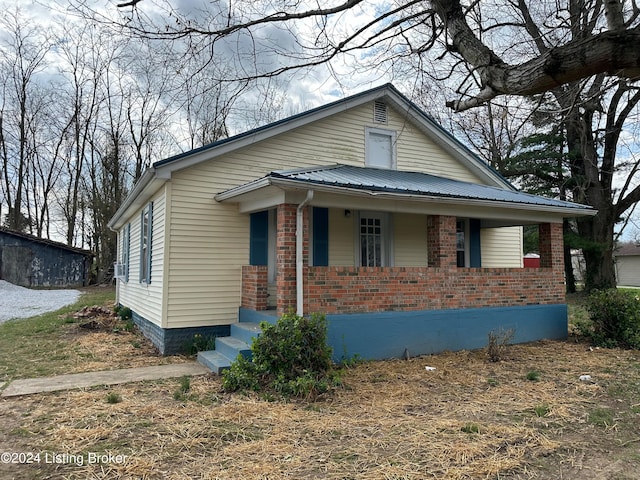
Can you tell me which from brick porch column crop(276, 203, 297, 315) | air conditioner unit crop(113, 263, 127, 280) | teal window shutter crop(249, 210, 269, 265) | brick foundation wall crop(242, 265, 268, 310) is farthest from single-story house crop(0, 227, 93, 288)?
brick porch column crop(276, 203, 297, 315)

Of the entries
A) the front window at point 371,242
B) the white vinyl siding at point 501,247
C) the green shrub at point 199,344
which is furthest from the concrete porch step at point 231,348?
the white vinyl siding at point 501,247

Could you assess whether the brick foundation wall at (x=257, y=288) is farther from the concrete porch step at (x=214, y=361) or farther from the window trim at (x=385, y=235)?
the window trim at (x=385, y=235)

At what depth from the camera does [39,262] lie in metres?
24.8

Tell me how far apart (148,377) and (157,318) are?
2.08m

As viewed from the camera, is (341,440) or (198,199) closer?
(341,440)

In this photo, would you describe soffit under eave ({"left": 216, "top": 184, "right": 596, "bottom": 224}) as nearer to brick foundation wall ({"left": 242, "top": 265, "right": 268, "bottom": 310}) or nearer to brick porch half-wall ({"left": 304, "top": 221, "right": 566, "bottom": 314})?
brick porch half-wall ({"left": 304, "top": 221, "right": 566, "bottom": 314})

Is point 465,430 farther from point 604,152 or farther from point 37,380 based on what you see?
point 604,152

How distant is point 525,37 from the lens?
677 centimetres

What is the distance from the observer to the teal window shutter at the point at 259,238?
870 cm

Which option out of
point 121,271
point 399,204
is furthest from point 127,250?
point 399,204

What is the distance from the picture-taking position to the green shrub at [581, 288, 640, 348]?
8.25 metres

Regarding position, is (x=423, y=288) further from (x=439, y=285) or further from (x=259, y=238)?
(x=259, y=238)

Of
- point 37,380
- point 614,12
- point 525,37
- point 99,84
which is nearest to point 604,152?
point 525,37

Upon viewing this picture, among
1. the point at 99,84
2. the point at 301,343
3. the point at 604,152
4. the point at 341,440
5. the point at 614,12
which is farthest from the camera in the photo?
the point at 99,84
